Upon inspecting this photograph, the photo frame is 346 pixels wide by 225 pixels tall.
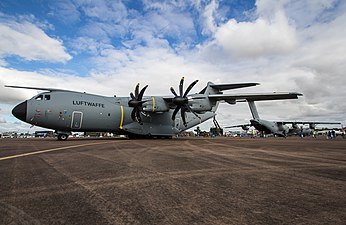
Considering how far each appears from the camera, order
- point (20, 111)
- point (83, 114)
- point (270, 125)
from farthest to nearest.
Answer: point (270, 125)
point (83, 114)
point (20, 111)

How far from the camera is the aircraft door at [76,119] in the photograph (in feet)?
61.5

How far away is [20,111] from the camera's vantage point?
16641 mm

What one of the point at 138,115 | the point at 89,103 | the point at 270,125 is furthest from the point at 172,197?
the point at 270,125

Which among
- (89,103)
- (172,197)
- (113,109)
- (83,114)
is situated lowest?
(172,197)

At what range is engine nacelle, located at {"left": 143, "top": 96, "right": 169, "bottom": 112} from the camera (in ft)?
70.4

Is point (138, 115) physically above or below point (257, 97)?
below

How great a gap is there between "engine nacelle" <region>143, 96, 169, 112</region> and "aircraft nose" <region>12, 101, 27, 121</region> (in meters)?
9.74

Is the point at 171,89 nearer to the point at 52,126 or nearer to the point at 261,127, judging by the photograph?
the point at 52,126

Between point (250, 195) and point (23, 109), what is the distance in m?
18.4

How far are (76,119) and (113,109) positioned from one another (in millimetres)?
3559

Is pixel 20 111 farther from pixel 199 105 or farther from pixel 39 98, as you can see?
pixel 199 105

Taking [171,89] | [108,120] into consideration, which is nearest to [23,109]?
[108,120]

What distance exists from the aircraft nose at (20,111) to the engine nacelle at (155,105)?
9743 mm

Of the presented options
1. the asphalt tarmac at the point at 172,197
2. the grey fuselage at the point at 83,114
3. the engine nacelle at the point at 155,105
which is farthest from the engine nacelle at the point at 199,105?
the asphalt tarmac at the point at 172,197
